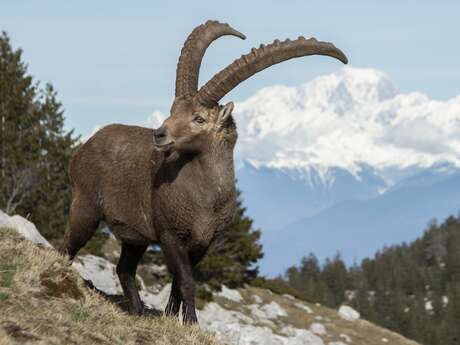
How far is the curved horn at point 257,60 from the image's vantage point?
1051 cm

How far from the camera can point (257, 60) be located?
1081cm

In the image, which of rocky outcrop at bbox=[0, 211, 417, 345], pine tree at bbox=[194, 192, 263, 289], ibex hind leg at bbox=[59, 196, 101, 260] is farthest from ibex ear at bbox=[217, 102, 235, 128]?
pine tree at bbox=[194, 192, 263, 289]

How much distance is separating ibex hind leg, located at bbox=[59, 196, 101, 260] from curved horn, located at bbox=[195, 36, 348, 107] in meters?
2.89

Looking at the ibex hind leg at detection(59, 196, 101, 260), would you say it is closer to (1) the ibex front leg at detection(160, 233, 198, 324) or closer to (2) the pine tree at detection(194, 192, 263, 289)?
(1) the ibex front leg at detection(160, 233, 198, 324)

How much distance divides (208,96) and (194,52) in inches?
54.8

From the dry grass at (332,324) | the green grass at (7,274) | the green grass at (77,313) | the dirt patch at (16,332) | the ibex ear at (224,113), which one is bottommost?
the dirt patch at (16,332)

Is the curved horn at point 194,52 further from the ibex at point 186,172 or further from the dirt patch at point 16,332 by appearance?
the dirt patch at point 16,332

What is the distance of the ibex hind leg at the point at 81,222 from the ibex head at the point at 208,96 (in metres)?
2.17

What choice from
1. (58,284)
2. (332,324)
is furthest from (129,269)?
(332,324)

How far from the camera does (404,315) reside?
164 meters

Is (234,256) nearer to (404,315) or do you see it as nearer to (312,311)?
(312,311)

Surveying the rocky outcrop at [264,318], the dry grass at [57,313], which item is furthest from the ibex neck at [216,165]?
the rocky outcrop at [264,318]

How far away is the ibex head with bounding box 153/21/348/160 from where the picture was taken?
10164 mm

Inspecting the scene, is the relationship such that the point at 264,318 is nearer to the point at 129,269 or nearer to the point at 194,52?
the point at 129,269
